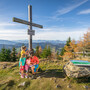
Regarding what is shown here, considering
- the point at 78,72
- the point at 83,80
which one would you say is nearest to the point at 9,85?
the point at 78,72

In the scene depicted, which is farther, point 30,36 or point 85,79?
point 30,36

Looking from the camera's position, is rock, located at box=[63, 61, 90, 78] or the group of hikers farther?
the group of hikers

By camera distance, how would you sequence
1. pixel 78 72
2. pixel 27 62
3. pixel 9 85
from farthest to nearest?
pixel 27 62, pixel 78 72, pixel 9 85

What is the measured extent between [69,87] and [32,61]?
3207mm

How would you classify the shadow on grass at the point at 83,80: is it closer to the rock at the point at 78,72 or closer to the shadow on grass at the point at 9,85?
the rock at the point at 78,72

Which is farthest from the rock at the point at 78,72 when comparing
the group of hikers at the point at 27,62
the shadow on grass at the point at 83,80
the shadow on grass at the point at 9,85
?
the shadow on grass at the point at 9,85

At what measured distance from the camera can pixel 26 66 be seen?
5992 millimetres

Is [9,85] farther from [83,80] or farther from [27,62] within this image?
[83,80]

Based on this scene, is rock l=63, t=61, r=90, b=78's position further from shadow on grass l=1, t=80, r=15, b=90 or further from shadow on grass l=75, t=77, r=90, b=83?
shadow on grass l=1, t=80, r=15, b=90

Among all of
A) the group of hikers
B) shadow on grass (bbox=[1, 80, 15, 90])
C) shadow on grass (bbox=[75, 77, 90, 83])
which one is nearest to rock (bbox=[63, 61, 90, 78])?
shadow on grass (bbox=[75, 77, 90, 83])

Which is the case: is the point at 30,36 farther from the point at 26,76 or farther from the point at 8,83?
the point at 8,83

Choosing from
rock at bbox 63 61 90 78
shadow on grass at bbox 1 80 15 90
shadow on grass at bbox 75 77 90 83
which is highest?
rock at bbox 63 61 90 78

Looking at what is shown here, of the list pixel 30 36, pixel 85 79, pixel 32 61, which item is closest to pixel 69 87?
pixel 85 79

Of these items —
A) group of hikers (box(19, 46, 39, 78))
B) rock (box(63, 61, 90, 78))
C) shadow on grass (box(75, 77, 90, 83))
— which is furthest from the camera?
group of hikers (box(19, 46, 39, 78))
